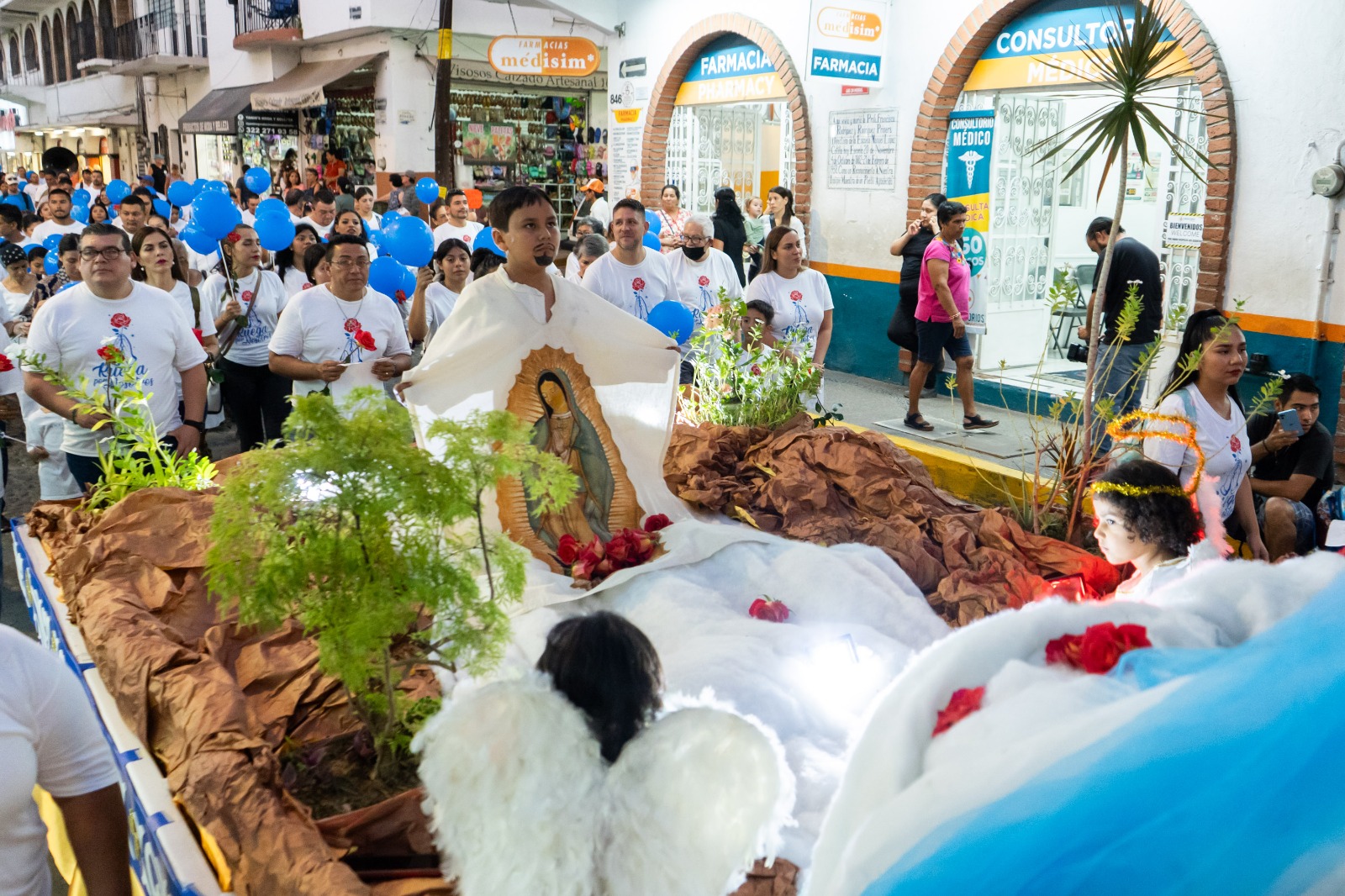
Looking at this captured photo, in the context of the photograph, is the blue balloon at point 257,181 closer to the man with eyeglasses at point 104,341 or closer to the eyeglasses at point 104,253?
the man with eyeglasses at point 104,341

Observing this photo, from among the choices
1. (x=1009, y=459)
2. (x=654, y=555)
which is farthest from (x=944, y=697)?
(x=1009, y=459)

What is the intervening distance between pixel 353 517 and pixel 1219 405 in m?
3.42

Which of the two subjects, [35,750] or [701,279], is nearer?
[35,750]

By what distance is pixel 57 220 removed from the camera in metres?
10.7

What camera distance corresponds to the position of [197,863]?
2.57m

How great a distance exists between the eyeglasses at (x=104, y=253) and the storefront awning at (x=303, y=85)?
545 inches

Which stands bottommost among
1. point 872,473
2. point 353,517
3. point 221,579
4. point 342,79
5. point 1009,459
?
point 1009,459

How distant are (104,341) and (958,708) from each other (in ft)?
14.7

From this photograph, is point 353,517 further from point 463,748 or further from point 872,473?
point 872,473

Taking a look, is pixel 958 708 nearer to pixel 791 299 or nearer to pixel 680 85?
pixel 791 299

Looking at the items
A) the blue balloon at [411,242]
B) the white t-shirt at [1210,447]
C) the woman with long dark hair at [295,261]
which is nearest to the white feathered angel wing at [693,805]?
the white t-shirt at [1210,447]

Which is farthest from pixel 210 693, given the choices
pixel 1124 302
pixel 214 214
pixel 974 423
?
pixel 974 423

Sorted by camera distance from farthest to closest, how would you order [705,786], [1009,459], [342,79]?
[342,79]
[1009,459]
[705,786]

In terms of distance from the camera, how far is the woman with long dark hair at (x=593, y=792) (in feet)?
6.05
